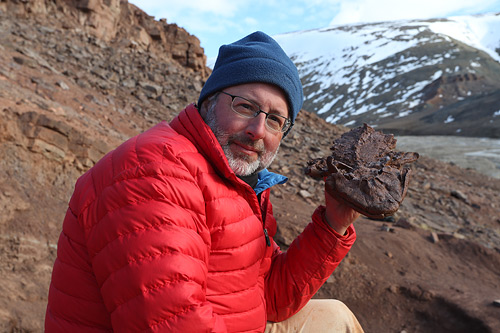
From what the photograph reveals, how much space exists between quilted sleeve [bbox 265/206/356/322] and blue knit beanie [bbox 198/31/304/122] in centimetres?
71

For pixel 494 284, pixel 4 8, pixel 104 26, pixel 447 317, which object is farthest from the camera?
pixel 104 26

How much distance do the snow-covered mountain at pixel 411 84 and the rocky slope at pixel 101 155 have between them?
1277 inches

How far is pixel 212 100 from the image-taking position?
1821 mm

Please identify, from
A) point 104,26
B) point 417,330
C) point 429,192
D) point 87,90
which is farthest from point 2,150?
point 104,26

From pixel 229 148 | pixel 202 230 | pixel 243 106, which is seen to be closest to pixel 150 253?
pixel 202 230

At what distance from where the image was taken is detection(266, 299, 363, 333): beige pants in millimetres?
2001

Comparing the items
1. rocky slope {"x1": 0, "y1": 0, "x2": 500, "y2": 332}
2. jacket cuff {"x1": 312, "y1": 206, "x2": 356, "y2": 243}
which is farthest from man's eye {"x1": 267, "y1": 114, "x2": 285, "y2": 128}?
rocky slope {"x1": 0, "y1": 0, "x2": 500, "y2": 332}

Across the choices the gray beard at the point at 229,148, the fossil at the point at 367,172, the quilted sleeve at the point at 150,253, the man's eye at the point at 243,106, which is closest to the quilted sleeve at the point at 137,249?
the quilted sleeve at the point at 150,253

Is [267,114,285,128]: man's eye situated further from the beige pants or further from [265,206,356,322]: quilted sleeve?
the beige pants

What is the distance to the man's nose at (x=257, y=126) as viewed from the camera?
171 cm

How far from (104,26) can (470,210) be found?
15301 millimetres

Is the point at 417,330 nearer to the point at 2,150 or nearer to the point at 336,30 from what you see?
the point at 2,150

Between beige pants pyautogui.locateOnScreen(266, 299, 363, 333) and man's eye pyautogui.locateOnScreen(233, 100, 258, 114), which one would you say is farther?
beige pants pyautogui.locateOnScreen(266, 299, 363, 333)

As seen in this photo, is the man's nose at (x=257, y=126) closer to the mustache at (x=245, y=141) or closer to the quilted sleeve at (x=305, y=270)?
the mustache at (x=245, y=141)
